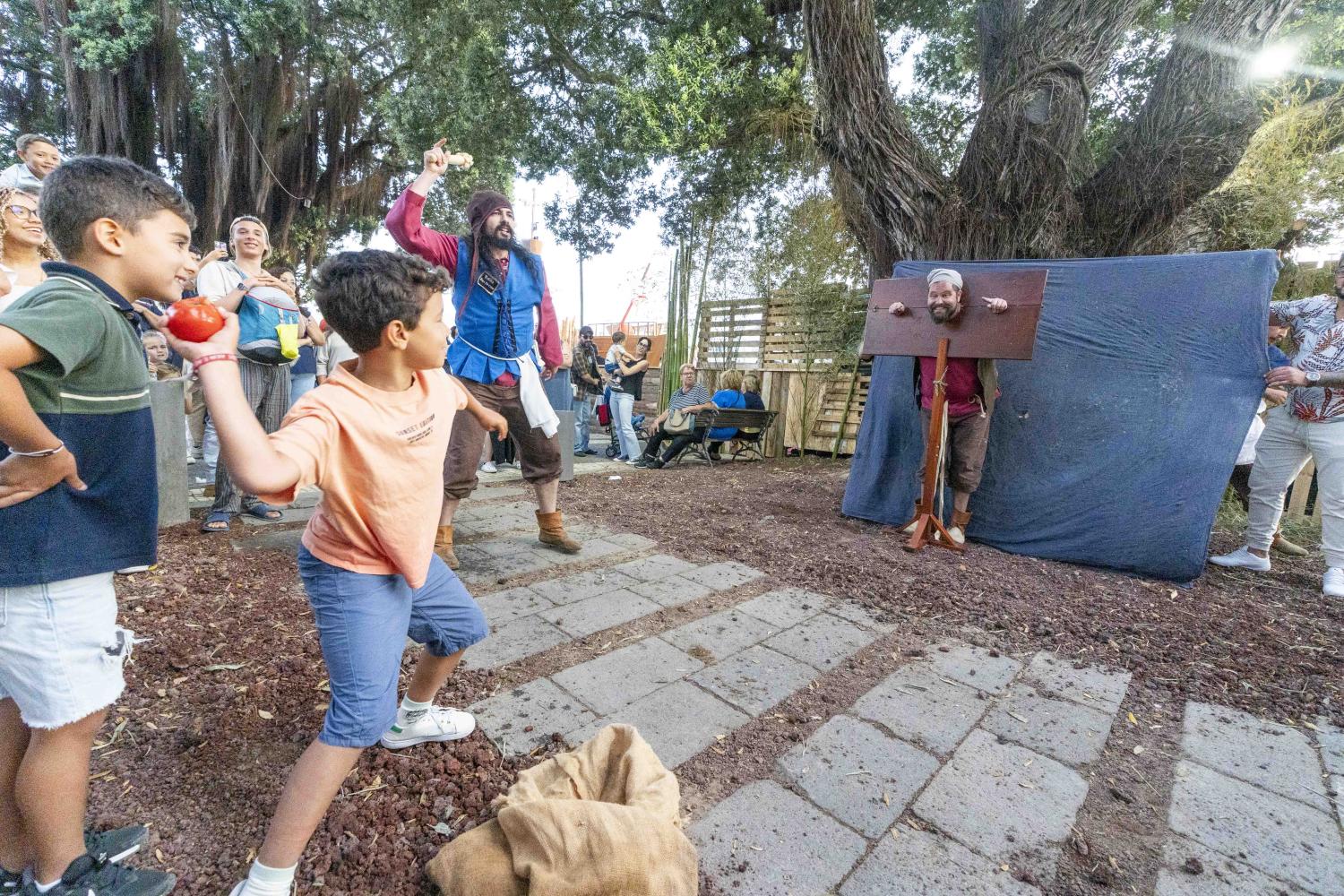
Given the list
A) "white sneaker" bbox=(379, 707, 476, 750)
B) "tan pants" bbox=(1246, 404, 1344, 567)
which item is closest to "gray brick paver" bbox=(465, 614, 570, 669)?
"white sneaker" bbox=(379, 707, 476, 750)

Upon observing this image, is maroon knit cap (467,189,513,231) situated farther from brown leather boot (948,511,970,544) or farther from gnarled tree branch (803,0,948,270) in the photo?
gnarled tree branch (803,0,948,270)

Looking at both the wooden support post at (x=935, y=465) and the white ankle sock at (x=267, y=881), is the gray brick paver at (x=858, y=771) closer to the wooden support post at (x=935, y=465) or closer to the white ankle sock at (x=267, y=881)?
the white ankle sock at (x=267, y=881)

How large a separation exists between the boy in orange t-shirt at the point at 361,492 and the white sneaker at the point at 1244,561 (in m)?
4.84

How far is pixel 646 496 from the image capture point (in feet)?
17.9

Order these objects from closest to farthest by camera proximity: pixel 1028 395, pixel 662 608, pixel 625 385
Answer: pixel 662 608 → pixel 1028 395 → pixel 625 385

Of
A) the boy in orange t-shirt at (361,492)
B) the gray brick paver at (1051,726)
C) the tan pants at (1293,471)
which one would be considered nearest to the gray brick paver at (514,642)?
the boy in orange t-shirt at (361,492)

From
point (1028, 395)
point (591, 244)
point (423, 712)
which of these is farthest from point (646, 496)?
point (591, 244)

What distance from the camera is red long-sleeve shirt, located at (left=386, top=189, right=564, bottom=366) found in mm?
2703

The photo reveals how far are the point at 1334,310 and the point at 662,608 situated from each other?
4.28m

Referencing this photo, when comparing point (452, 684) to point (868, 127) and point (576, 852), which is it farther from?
point (868, 127)

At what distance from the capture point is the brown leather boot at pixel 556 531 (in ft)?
11.7

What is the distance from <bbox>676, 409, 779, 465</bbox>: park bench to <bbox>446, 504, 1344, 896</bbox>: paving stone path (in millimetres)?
4849

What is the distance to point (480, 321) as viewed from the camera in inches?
123

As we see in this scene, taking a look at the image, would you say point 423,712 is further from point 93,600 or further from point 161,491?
point 161,491
